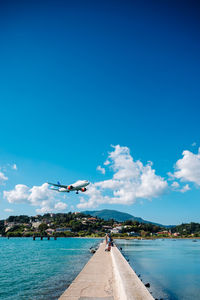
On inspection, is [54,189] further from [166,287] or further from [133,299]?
[133,299]

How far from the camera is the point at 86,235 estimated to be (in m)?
195

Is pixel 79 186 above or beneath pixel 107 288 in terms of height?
above

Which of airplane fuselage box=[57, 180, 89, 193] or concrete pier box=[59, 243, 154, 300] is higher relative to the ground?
airplane fuselage box=[57, 180, 89, 193]

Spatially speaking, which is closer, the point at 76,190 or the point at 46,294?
the point at 46,294

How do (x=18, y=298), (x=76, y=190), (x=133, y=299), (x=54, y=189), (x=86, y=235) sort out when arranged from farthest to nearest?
(x=86, y=235), (x=54, y=189), (x=76, y=190), (x=18, y=298), (x=133, y=299)

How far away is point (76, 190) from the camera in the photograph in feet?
135

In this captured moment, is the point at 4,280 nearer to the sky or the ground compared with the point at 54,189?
nearer to the ground

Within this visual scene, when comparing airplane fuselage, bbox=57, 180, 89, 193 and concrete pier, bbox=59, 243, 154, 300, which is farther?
airplane fuselage, bbox=57, 180, 89, 193

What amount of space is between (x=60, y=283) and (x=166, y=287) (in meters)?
9.46

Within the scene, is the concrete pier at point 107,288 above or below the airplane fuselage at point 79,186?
below

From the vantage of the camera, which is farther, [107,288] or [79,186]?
[79,186]

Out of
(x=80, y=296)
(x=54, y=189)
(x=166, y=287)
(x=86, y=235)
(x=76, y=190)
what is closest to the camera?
(x=80, y=296)

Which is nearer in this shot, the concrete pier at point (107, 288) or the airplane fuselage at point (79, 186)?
the concrete pier at point (107, 288)

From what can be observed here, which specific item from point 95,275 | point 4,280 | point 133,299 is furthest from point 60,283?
point 133,299
